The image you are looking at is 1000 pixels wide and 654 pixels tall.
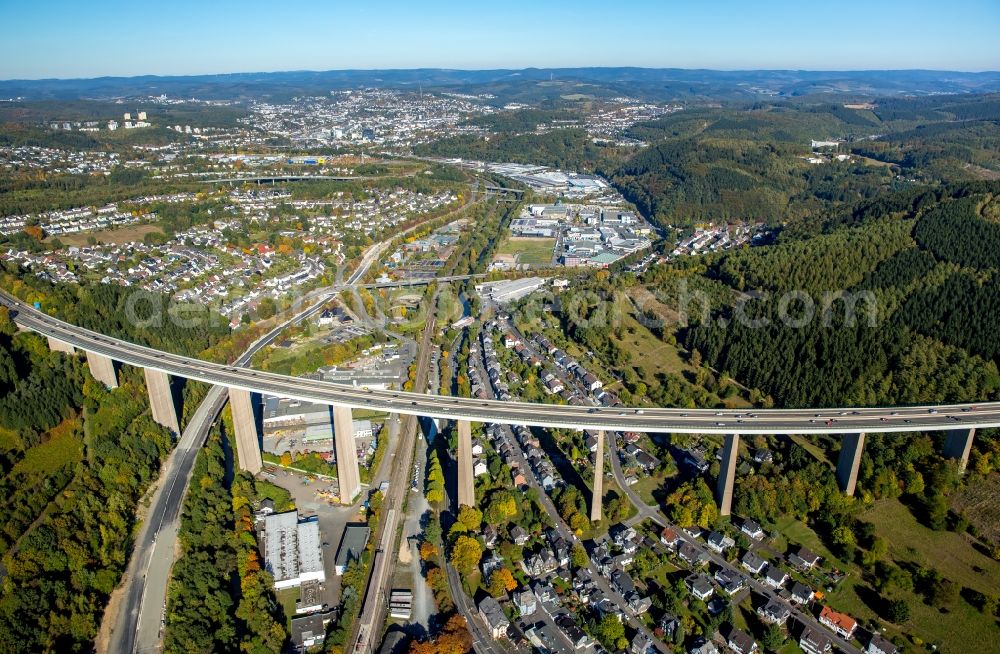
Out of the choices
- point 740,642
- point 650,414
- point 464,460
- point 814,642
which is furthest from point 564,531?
point 814,642

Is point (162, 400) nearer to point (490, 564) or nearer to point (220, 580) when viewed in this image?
point (220, 580)

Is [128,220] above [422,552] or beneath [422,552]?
above

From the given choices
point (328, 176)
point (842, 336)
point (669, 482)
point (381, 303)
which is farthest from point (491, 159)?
point (669, 482)

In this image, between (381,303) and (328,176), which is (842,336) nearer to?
(381,303)

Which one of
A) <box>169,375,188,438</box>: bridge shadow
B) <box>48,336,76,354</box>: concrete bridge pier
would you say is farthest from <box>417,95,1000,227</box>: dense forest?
<box>48,336,76,354</box>: concrete bridge pier

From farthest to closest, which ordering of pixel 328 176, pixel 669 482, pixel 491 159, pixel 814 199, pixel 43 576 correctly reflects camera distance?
pixel 491 159 → pixel 328 176 → pixel 814 199 → pixel 669 482 → pixel 43 576

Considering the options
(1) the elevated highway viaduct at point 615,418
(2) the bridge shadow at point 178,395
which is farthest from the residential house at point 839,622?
(2) the bridge shadow at point 178,395

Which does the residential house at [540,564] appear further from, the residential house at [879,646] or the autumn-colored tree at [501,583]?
the residential house at [879,646]
